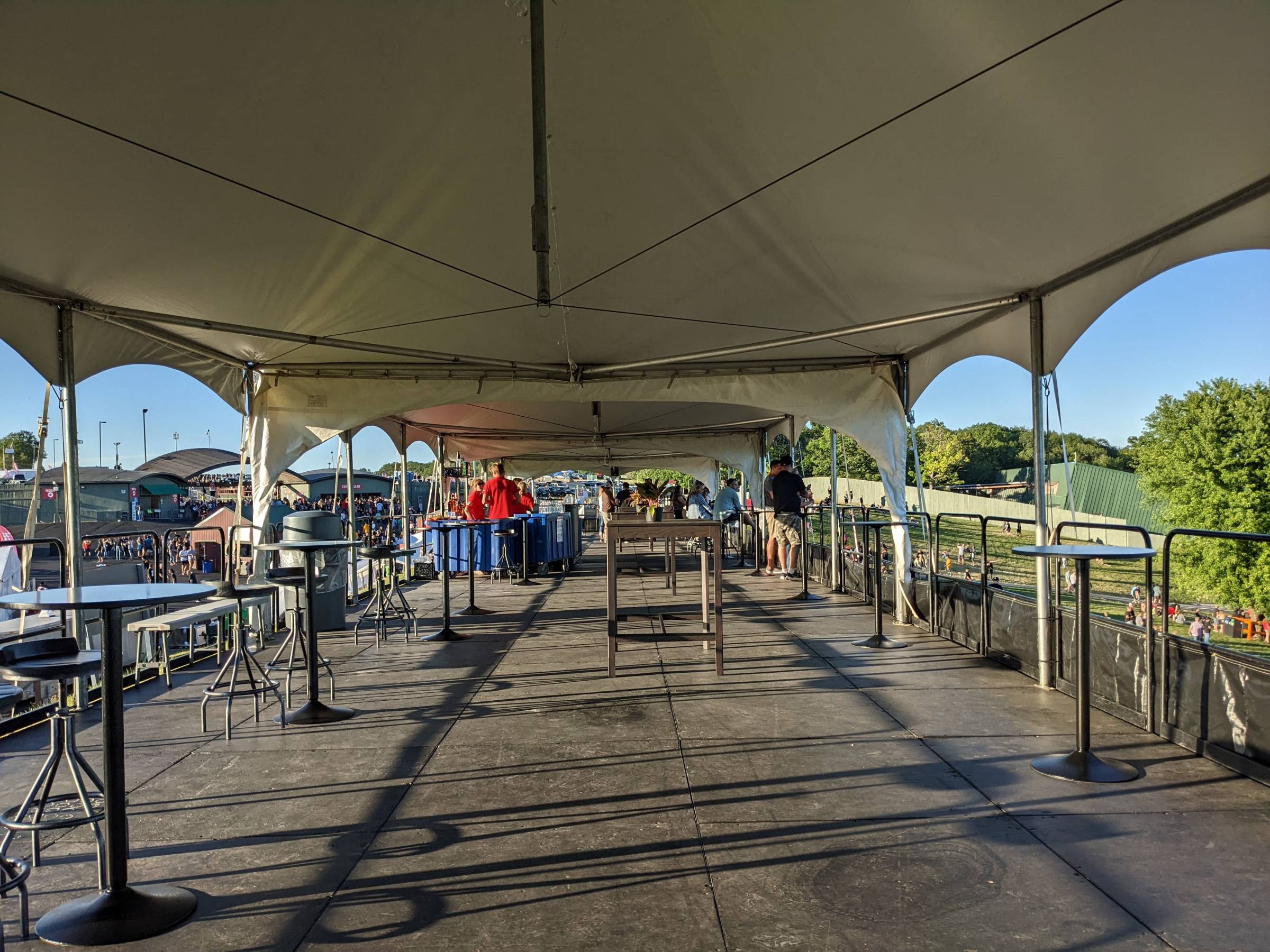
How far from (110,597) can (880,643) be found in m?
5.93

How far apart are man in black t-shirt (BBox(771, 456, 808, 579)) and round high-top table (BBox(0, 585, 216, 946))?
362 inches

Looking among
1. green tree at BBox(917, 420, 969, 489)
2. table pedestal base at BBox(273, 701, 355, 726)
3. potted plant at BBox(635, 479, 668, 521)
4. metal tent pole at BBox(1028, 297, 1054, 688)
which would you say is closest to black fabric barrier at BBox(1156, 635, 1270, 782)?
metal tent pole at BBox(1028, 297, 1054, 688)

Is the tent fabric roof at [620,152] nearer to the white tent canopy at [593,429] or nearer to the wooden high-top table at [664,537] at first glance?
the wooden high-top table at [664,537]

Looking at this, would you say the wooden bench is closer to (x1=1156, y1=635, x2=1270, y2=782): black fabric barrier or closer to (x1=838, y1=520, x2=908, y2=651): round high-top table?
(x1=838, y1=520, x2=908, y2=651): round high-top table

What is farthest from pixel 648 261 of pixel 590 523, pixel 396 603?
pixel 590 523

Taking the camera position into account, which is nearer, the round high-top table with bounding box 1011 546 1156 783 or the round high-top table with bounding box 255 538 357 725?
the round high-top table with bounding box 1011 546 1156 783

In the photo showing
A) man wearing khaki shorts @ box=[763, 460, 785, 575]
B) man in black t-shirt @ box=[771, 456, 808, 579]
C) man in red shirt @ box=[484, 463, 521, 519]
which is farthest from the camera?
man wearing khaki shorts @ box=[763, 460, 785, 575]

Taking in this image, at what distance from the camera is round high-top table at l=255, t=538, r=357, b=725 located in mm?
4691

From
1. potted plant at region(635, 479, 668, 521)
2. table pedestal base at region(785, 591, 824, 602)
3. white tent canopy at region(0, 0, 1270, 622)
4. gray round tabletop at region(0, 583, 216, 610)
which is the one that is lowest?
table pedestal base at region(785, 591, 824, 602)

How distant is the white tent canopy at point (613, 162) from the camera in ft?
8.84

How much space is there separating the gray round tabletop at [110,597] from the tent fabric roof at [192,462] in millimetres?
28719

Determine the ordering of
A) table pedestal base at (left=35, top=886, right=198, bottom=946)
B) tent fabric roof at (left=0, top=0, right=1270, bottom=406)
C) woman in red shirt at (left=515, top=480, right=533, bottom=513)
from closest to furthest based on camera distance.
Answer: table pedestal base at (left=35, top=886, right=198, bottom=946) < tent fabric roof at (left=0, top=0, right=1270, bottom=406) < woman in red shirt at (left=515, top=480, right=533, bottom=513)

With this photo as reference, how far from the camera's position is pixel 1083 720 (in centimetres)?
374

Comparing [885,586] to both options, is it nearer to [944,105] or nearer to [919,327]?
[919,327]
